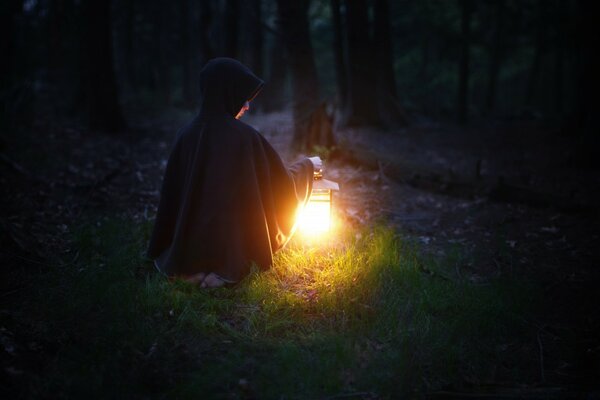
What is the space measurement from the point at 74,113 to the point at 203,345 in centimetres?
1310

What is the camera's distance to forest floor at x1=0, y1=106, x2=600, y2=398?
3.96 m

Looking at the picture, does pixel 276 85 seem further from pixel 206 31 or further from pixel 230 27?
pixel 206 31

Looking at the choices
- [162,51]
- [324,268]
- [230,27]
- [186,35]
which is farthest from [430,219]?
[162,51]

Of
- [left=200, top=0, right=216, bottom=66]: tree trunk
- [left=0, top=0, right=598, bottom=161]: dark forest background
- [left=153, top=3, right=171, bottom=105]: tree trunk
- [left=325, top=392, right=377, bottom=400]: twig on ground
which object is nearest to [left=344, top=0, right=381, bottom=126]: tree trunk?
[left=0, top=0, right=598, bottom=161]: dark forest background

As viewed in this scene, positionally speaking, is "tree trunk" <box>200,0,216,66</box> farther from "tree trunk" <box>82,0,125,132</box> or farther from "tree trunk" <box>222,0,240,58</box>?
"tree trunk" <box>82,0,125,132</box>

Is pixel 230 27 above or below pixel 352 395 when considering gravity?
above

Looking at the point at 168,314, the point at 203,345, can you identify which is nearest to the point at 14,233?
the point at 168,314

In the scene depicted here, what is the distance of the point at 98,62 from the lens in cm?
1236

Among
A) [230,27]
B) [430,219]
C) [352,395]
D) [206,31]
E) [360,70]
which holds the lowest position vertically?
[352,395]

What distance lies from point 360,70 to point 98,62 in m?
7.76

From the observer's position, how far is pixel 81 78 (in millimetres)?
14344

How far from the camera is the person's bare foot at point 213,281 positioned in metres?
4.64

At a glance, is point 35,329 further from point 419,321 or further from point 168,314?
point 419,321

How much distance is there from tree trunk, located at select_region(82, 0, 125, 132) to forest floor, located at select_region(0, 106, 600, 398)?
729mm
